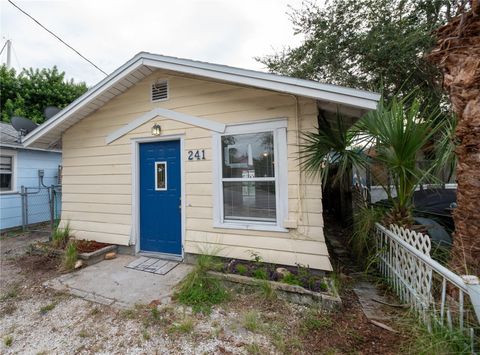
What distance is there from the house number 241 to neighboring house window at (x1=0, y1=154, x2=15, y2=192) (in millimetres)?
6729

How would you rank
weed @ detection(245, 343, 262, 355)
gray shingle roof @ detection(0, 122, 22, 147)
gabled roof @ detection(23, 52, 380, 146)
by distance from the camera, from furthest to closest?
gray shingle roof @ detection(0, 122, 22, 147), gabled roof @ detection(23, 52, 380, 146), weed @ detection(245, 343, 262, 355)

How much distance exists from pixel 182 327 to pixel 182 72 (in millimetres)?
3860

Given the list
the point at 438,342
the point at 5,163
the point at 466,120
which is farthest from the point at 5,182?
the point at 466,120

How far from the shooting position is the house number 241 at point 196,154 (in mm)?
4113

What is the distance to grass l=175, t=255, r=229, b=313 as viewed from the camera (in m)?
2.97

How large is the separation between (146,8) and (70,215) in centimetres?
580

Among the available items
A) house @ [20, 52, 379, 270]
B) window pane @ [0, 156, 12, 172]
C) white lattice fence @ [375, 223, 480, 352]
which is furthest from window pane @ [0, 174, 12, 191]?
white lattice fence @ [375, 223, 480, 352]

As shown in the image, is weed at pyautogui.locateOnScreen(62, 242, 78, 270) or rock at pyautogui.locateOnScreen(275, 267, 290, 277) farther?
weed at pyautogui.locateOnScreen(62, 242, 78, 270)

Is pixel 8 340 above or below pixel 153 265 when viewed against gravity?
below

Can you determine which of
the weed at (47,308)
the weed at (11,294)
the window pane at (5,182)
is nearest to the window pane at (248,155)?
the weed at (47,308)

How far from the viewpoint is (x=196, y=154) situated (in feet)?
13.6

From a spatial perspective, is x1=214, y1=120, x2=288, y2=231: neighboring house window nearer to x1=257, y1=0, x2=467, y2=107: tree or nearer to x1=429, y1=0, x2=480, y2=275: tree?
x1=429, y1=0, x2=480, y2=275: tree

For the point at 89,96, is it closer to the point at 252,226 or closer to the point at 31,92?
the point at 252,226

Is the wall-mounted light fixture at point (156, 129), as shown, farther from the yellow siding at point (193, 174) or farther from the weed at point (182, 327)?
the weed at point (182, 327)
